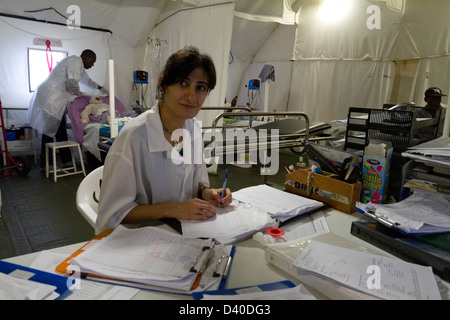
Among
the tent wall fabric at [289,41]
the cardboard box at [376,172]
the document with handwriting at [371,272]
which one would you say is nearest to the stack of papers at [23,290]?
the document with handwriting at [371,272]

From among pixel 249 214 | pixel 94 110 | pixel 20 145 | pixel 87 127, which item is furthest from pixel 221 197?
pixel 20 145

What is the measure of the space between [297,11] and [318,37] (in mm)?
762

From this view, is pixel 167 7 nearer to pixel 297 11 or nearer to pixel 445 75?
pixel 297 11

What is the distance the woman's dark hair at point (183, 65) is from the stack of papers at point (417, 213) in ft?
2.65

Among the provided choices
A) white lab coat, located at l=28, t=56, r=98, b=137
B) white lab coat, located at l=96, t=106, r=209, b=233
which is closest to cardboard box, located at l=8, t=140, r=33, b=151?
white lab coat, located at l=28, t=56, r=98, b=137

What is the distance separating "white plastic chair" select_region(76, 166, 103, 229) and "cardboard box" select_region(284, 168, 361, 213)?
2.99 feet

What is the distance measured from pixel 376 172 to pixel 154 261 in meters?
0.97

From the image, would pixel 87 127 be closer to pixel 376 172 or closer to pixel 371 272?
pixel 376 172

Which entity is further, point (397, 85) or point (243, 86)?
point (243, 86)

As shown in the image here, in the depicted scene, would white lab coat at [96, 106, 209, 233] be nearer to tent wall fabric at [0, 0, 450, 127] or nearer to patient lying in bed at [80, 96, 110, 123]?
tent wall fabric at [0, 0, 450, 127]

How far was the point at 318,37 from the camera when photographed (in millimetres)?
5488

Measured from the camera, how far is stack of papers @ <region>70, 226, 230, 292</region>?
2.26ft

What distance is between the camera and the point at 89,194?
1398 mm
